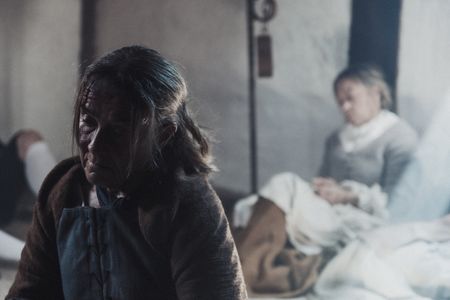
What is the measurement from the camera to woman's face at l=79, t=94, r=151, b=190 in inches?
38.6

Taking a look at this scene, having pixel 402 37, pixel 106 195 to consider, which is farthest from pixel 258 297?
pixel 106 195

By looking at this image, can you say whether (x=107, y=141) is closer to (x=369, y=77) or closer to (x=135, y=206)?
(x=135, y=206)

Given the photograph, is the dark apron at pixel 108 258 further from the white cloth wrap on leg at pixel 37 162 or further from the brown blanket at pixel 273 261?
the white cloth wrap on leg at pixel 37 162

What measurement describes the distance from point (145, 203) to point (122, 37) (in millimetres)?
1734

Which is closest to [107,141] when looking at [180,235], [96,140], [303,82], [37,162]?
[96,140]

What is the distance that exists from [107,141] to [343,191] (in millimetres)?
1653

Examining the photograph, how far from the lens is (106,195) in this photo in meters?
1.07

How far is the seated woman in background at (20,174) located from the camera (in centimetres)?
272

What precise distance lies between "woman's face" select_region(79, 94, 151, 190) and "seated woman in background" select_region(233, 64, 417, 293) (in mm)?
1580

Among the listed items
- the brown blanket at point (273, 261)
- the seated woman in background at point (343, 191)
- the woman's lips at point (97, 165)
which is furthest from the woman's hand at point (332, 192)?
the woman's lips at point (97, 165)

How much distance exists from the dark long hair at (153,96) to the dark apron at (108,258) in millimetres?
94

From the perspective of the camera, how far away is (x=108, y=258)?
1036 mm

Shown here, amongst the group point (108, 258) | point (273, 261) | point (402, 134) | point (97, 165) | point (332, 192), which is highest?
point (97, 165)

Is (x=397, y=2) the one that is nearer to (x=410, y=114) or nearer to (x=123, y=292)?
(x=410, y=114)
